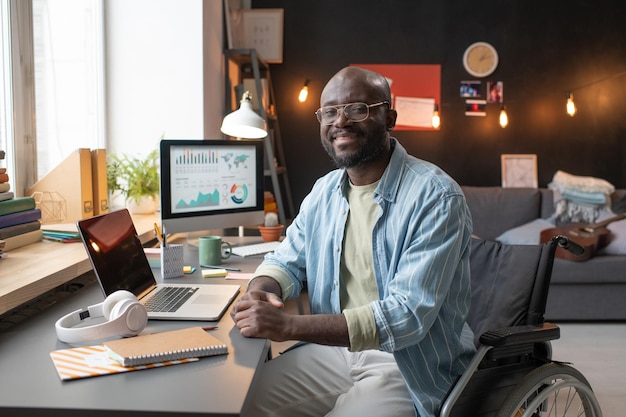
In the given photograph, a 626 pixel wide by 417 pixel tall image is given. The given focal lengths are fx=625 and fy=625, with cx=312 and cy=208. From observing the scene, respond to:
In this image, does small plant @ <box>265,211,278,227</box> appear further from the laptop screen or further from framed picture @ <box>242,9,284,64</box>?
framed picture @ <box>242,9,284,64</box>

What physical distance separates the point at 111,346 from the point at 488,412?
964 millimetres

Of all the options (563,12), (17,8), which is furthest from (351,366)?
(563,12)

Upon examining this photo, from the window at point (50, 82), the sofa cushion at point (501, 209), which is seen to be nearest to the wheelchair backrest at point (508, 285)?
the window at point (50, 82)

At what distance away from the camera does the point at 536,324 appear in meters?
1.75

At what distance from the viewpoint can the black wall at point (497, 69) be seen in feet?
16.9

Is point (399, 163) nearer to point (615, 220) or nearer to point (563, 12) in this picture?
point (615, 220)

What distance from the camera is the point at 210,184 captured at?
2746 millimetres

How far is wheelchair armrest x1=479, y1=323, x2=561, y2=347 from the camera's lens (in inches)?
61.9

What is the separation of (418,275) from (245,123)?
65.1 inches

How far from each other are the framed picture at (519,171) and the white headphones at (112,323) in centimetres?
426

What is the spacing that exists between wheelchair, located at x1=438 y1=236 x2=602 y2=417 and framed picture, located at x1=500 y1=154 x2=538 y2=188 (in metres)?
3.42

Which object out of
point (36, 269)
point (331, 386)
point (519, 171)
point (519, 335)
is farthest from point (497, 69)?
point (36, 269)

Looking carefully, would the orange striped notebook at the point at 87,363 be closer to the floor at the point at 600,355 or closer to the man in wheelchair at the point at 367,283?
the man in wheelchair at the point at 367,283

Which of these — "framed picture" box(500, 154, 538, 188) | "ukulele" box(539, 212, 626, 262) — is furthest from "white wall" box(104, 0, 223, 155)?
"framed picture" box(500, 154, 538, 188)
